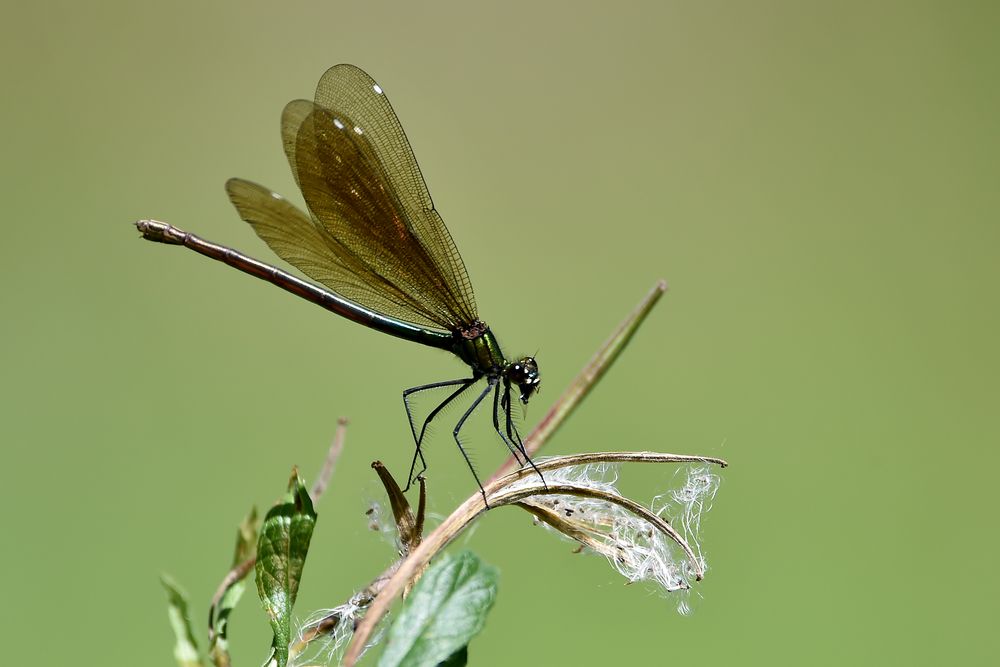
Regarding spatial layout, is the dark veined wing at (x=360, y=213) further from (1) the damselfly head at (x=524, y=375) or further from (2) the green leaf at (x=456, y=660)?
(2) the green leaf at (x=456, y=660)

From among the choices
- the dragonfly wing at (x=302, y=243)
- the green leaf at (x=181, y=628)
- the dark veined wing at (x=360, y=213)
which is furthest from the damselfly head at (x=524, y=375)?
the green leaf at (x=181, y=628)

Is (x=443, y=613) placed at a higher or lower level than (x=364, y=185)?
lower

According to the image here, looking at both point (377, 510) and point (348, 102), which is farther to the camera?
point (348, 102)

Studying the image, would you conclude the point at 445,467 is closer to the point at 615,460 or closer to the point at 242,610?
the point at 242,610

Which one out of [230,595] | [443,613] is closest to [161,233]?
[230,595]

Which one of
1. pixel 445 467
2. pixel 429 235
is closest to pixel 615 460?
pixel 429 235

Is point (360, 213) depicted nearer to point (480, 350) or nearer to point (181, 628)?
point (480, 350)
